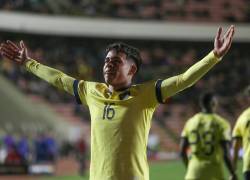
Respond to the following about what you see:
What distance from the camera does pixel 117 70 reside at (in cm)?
496

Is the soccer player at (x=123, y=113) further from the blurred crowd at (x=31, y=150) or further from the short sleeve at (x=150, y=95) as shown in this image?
the blurred crowd at (x=31, y=150)

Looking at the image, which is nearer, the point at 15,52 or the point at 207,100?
the point at 15,52

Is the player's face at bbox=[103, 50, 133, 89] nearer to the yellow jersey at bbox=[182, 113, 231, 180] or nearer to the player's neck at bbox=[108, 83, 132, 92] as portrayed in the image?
the player's neck at bbox=[108, 83, 132, 92]

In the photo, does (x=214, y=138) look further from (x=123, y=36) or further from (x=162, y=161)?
(x=123, y=36)

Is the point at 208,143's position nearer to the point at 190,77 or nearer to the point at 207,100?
the point at 207,100

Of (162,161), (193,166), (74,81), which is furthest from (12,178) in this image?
(74,81)

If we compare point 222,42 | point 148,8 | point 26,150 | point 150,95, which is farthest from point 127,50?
point 148,8

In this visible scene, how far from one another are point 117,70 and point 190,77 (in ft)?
1.72

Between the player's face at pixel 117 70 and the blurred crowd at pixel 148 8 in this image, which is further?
the blurred crowd at pixel 148 8

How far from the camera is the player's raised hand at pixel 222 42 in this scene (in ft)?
15.3

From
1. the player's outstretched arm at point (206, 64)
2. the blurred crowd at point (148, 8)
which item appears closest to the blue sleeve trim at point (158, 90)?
the player's outstretched arm at point (206, 64)

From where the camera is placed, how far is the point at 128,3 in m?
31.7

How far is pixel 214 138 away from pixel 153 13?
2377cm

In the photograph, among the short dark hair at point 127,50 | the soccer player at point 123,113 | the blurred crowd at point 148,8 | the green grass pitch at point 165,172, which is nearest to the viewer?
the soccer player at point 123,113
